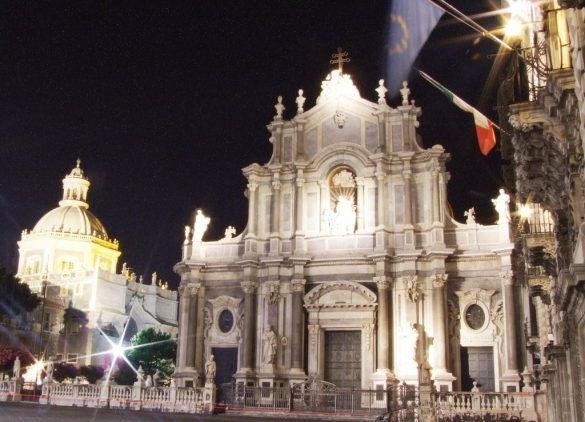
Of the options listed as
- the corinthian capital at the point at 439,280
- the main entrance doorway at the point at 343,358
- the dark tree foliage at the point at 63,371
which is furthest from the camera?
the dark tree foliage at the point at 63,371

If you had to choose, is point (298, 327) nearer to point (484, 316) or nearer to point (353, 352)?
point (353, 352)

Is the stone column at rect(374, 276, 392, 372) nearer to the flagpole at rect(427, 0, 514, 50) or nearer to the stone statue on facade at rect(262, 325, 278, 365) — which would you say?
the stone statue on facade at rect(262, 325, 278, 365)

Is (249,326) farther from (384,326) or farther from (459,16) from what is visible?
(459,16)

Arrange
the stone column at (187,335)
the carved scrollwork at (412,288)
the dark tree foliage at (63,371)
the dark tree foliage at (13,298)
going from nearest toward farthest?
the carved scrollwork at (412,288) → the stone column at (187,335) → the dark tree foliage at (63,371) → the dark tree foliage at (13,298)

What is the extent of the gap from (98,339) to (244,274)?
110ft

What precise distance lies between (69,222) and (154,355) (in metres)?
20.0

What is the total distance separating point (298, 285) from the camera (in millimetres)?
31812

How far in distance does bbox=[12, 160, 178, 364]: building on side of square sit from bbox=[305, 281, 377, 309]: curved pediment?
1315 inches

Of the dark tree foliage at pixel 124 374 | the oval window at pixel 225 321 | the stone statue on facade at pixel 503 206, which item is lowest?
the dark tree foliage at pixel 124 374

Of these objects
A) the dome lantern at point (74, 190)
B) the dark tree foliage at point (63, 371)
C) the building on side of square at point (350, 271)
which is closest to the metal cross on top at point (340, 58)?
the building on side of square at point (350, 271)

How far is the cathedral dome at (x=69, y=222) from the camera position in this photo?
6956cm

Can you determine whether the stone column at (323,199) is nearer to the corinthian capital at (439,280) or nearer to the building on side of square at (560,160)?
the corinthian capital at (439,280)

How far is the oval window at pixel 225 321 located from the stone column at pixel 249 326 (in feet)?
4.86

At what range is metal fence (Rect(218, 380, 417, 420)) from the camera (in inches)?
1083
